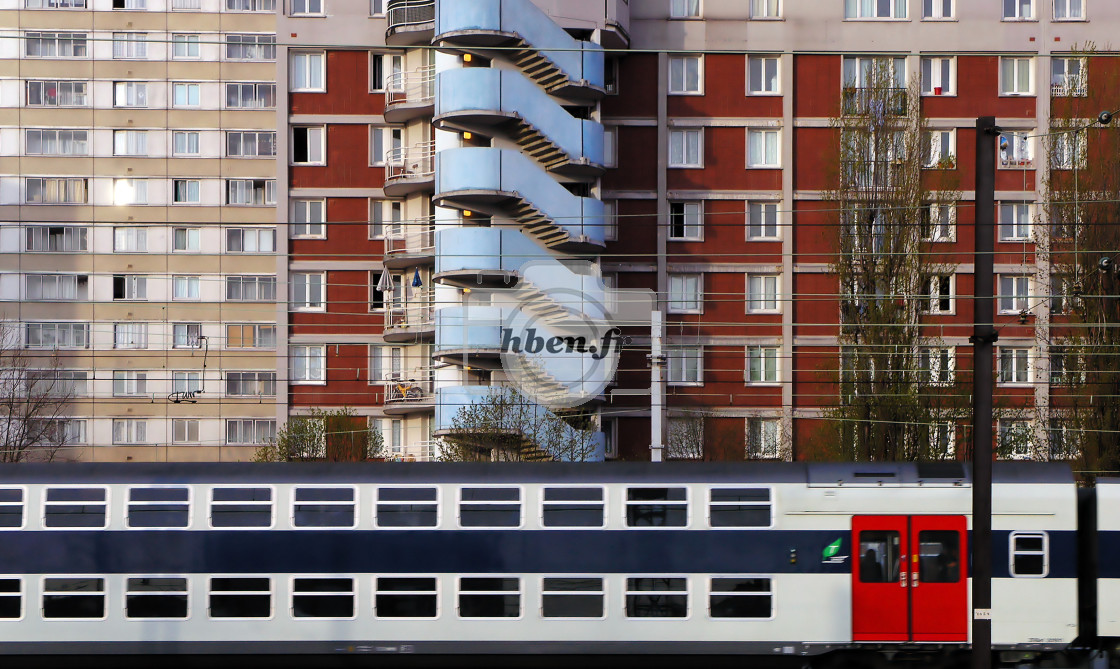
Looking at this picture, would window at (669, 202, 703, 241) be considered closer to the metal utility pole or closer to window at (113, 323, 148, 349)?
window at (113, 323, 148, 349)

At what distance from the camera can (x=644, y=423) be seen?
4391cm

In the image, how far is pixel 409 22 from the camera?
42344mm

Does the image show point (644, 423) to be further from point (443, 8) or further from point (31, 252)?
point (31, 252)

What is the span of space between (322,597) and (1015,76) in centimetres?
3606

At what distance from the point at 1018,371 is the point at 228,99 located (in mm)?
31925

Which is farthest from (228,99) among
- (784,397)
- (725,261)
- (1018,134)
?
(1018,134)

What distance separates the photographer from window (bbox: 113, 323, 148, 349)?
156 ft

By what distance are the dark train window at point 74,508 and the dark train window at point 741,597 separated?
388 inches

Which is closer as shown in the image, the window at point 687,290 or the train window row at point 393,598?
the train window row at point 393,598

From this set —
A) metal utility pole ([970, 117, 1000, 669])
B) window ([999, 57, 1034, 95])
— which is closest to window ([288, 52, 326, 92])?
window ([999, 57, 1034, 95])

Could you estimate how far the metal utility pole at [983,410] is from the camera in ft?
46.0

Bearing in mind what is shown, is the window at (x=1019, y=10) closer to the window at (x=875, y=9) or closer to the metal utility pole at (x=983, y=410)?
the window at (x=875, y=9)

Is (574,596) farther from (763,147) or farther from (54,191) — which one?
(54,191)

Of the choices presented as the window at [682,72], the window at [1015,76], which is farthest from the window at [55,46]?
the window at [1015,76]
